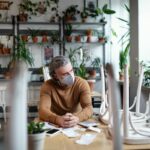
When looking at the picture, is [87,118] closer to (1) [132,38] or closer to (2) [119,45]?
(1) [132,38]

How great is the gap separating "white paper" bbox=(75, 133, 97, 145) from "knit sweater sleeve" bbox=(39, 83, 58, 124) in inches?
16.8

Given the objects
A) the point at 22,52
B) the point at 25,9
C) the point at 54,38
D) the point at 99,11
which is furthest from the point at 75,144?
the point at 25,9

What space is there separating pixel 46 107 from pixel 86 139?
2.68ft

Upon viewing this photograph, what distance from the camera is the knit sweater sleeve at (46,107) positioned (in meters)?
2.09

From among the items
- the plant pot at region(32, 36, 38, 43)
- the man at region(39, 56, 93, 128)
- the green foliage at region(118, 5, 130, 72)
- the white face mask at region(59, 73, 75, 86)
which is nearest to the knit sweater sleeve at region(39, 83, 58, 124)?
the man at region(39, 56, 93, 128)

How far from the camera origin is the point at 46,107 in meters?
2.33

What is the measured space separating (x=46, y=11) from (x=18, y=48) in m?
0.93

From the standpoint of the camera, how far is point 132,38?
14.0 feet

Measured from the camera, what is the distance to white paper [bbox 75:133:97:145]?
1525mm

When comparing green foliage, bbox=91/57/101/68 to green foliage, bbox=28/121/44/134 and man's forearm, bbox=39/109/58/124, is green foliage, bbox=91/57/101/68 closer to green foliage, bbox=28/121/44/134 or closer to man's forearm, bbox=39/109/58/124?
man's forearm, bbox=39/109/58/124

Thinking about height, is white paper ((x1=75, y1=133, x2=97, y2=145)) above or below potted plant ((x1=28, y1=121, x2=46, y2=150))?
below

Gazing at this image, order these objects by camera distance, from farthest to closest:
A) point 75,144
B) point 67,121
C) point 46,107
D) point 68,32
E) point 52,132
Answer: point 68,32 → point 46,107 → point 67,121 → point 52,132 → point 75,144

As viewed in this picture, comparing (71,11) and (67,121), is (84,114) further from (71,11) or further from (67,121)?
(71,11)

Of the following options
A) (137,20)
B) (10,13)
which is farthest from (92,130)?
(10,13)
